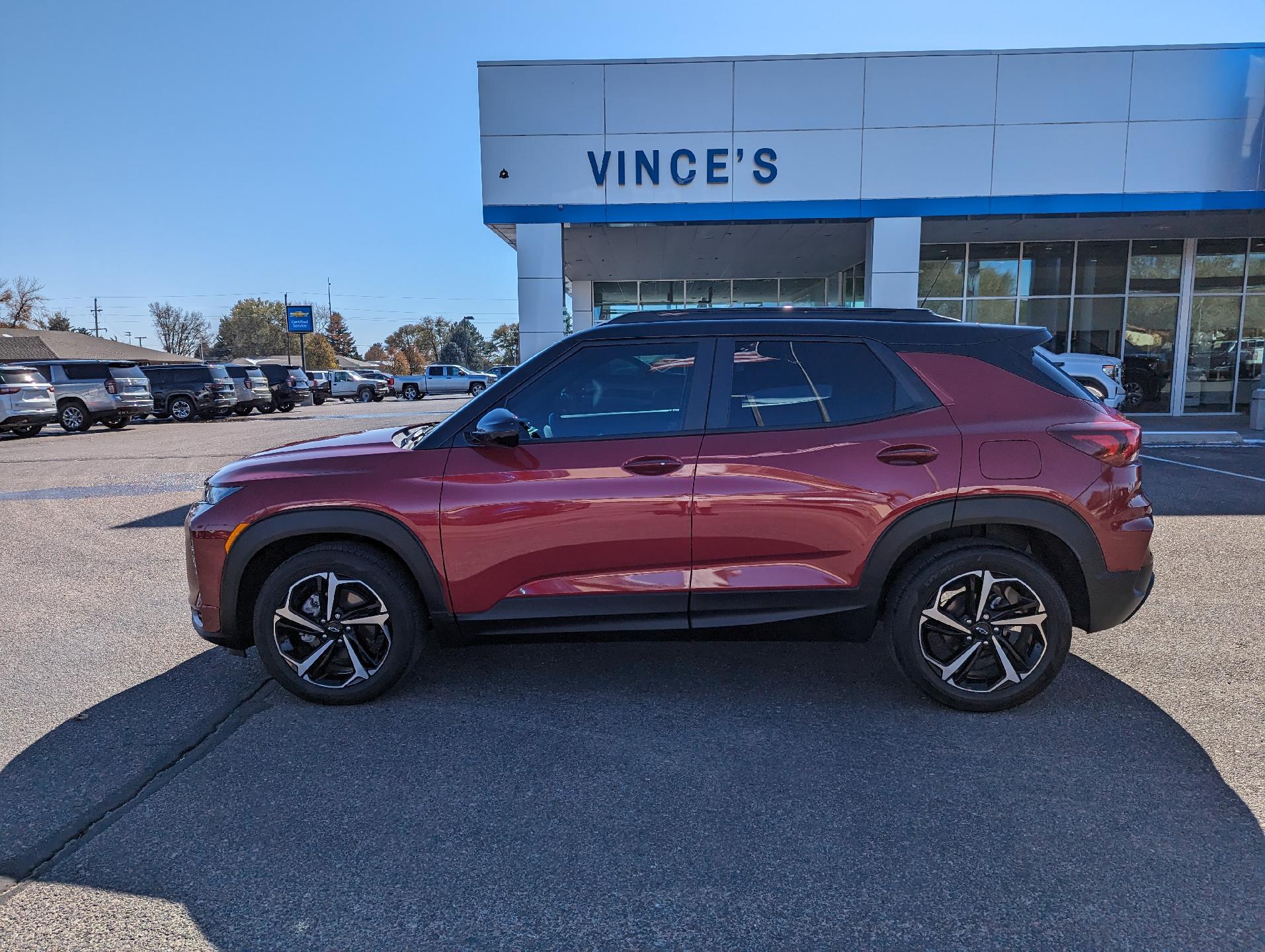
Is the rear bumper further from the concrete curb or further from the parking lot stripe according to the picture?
the concrete curb

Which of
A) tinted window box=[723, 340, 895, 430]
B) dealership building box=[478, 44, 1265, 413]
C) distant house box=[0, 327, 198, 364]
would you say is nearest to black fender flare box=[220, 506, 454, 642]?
tinted window box=[723, 340, 895, 430]

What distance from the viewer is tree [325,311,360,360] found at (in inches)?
5166

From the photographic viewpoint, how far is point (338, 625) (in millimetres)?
3723

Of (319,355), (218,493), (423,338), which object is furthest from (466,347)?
(218,493)

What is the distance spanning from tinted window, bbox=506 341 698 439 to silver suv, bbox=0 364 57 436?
19179 millimetres

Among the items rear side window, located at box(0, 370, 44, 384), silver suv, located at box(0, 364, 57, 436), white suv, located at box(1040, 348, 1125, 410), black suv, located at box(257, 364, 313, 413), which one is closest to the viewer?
white suv, located at box(1040, 348, 1125, 410)

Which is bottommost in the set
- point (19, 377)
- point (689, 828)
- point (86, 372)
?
point (689, 828)

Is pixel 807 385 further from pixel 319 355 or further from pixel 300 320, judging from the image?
pixel 319 355

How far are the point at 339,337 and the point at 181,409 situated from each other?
389 feet

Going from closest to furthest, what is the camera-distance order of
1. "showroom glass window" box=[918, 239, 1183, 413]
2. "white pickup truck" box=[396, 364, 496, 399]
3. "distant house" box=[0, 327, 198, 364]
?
"showroom glass window" box=[918, 239, 1183, 413] → "white pickup truck" box=[396, 364, 496, 399] → "distant house" box=[0, 327, 198, 364]

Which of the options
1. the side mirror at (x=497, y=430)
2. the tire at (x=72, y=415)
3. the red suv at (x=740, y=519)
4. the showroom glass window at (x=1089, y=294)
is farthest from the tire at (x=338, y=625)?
the tire at (x=72, y=415)

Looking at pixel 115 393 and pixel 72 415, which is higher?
pixel 115 393

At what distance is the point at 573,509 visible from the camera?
355 centimetres

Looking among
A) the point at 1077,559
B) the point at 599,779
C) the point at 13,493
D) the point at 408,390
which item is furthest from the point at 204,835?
the point at 408,390
